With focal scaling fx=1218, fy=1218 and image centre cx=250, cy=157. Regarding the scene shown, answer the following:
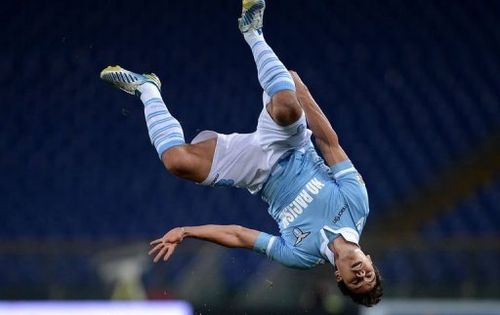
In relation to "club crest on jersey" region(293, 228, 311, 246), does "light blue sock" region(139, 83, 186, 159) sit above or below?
above

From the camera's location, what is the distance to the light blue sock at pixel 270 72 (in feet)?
16.6

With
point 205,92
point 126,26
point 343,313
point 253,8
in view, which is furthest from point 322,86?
point 253,8

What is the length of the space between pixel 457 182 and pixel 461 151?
26 cm

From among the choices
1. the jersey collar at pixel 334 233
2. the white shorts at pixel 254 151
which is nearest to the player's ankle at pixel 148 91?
the white shorts at pixel 254 151

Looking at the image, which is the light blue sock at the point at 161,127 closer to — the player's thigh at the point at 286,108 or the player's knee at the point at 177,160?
the player's knee at the point at 177,160

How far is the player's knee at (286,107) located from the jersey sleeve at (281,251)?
526mm

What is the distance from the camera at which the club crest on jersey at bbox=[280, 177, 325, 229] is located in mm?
5129

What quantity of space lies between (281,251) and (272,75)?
2.44 feet

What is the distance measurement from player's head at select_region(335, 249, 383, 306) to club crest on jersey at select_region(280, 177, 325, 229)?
0.99 ft

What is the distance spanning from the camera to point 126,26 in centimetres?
1005

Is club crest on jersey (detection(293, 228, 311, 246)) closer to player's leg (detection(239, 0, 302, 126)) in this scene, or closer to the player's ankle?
player's leg (detection(239, 0, 302, 126))

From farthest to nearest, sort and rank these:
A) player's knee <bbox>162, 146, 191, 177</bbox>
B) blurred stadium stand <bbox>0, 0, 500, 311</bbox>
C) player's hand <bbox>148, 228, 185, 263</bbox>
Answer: blurred stadium stand <bbox>0, 0, 500, 311</bbox> < player's knee <bbox>162, 146, 191, 177</bbox> < player's hand <bbox>148, 228, 185, 263</bbox>

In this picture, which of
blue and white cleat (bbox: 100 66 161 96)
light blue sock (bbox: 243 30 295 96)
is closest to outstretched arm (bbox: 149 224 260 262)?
light blue sock (bbox: 243 30 295 96)

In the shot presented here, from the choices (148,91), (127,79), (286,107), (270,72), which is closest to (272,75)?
(270,72)
